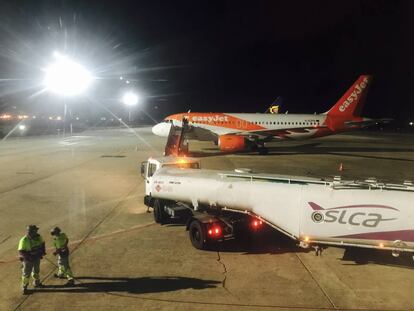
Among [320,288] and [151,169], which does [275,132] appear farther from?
[320,288]

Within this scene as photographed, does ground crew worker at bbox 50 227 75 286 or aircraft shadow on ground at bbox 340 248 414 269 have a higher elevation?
ground crew worker at bbox 50 227 75 286

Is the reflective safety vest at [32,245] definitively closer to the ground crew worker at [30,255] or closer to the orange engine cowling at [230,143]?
the ground crew worker at [30,255]

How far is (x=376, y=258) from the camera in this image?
39.2 feet

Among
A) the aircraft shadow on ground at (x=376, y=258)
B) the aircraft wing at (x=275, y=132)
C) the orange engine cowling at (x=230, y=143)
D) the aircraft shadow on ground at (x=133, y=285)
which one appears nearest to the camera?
the aircraft shadow on ground at (x=133, y=285)

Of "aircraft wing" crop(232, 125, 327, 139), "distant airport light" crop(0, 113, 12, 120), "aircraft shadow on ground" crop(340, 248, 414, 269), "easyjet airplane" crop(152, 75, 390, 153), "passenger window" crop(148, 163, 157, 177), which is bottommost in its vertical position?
"aircraft shadow on ground" crop(340, 248, 414, 269)

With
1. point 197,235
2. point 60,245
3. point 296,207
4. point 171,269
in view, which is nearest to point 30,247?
point 60,245

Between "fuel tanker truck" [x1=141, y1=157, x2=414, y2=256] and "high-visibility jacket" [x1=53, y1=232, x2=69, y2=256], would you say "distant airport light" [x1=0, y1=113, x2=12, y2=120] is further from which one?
"high-visibility jacket" [x1=53, y1=232, x2=69, y2=256]

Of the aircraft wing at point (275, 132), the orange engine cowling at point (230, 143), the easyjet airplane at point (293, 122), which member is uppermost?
the easyjet airplane at point (293, 122)

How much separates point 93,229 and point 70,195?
6972 mm

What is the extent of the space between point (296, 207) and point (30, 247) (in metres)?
7.10

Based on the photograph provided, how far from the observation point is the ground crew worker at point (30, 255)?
9.45m

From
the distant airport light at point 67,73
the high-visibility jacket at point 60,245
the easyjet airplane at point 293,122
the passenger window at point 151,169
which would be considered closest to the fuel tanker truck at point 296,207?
the passenger window at point 151,169

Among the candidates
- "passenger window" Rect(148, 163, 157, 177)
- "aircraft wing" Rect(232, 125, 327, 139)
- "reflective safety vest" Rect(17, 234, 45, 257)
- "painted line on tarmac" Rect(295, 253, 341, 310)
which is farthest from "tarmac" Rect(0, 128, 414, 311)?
"aircraft wing" Rect(232, 125, 327, 139)

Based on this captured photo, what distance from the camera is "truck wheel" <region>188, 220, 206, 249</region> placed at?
12.5 meters
